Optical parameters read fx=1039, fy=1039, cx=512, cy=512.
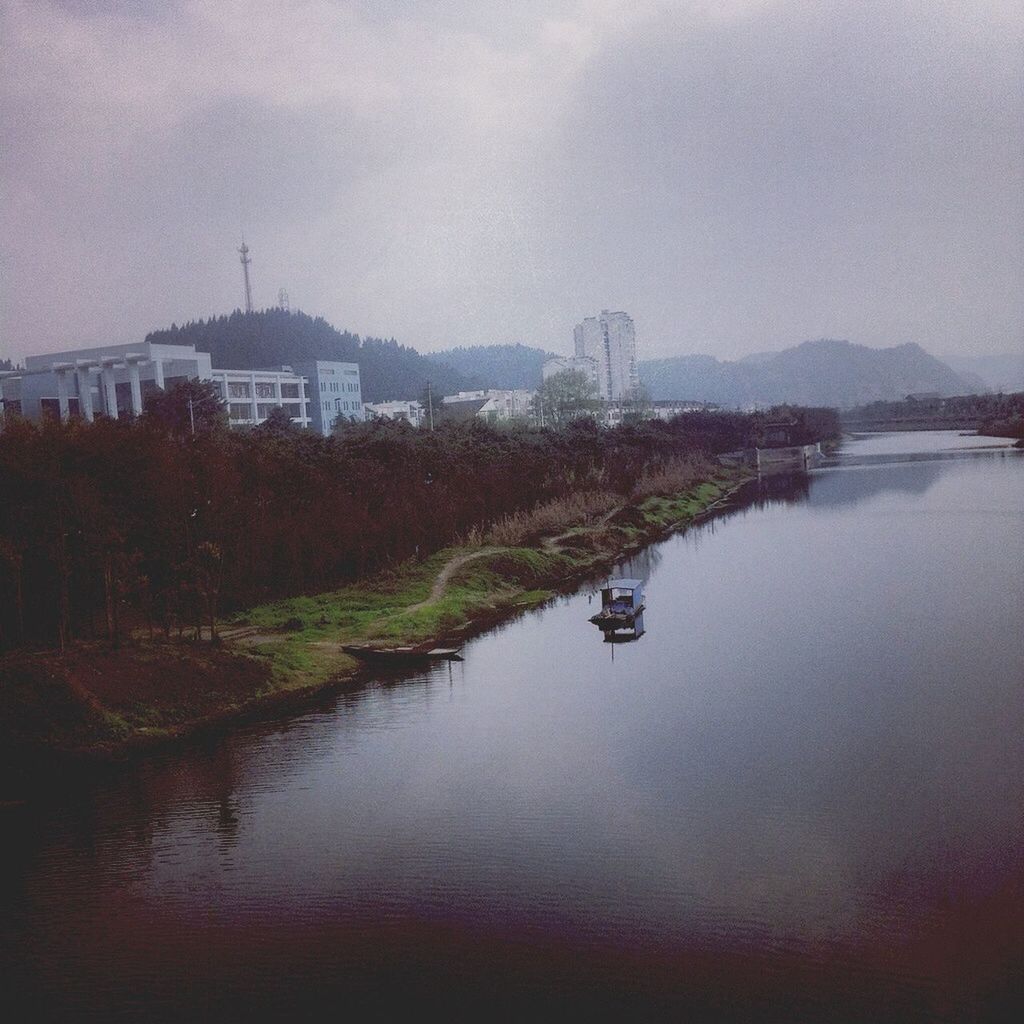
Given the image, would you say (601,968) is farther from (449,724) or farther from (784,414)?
(784,414)

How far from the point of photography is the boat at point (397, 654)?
14.0m

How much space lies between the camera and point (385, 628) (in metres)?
15.2

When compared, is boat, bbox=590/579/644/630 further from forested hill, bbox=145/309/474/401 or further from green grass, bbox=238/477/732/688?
forested hill, bbox=145/309/474/401

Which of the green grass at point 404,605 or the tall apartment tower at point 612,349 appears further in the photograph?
the tall apartment tower at point 612,349

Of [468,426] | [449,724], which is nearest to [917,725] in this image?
[449,724]

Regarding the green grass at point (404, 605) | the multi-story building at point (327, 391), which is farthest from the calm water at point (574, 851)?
the multi-story building at point (327, 391)

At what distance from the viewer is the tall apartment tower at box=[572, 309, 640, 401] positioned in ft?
337

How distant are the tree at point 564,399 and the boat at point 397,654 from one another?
4840 centimetres

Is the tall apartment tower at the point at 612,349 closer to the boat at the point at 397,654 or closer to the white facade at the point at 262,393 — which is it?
the white facade at the point at 262,393

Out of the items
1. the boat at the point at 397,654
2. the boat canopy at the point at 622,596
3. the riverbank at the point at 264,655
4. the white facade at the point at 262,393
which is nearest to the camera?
the riverbank at the point at 264,655

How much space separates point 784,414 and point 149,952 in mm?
65374

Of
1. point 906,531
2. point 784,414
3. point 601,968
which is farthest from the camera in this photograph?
point 784,414

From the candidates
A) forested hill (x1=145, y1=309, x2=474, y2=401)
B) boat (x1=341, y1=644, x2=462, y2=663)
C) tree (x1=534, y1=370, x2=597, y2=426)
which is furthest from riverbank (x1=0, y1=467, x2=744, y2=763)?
forested hill (x1=145, y1=309, x2=474, y2=401)

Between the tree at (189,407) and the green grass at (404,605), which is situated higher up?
the tree at (189,407)
